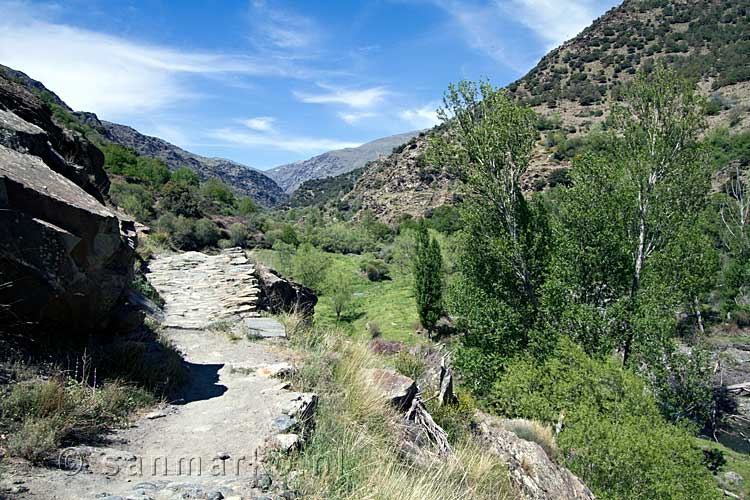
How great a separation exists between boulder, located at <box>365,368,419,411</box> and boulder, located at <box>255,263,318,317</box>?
3.66m

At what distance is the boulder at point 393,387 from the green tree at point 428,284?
77.5 ft

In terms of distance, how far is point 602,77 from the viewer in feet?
241

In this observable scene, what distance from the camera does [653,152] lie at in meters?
16.7

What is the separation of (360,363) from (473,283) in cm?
1347

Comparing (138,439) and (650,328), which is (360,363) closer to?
(138,439)

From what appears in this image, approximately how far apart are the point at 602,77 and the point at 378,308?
63.5m

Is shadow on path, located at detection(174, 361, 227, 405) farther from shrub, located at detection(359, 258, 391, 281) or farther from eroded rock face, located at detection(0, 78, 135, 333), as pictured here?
shrub, located at detection(359, 258, 391, 281)

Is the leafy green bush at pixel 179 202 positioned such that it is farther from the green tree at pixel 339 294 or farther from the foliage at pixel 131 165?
the foliage at pixel 131 165

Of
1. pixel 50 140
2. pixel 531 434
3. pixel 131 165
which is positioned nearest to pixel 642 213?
pixel 531 434

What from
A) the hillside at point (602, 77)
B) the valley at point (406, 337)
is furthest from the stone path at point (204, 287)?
the hillside at point (602, 77)

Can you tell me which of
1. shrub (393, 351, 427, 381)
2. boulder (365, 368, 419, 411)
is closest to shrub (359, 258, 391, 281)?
shrub (393, 351, 427, 381)

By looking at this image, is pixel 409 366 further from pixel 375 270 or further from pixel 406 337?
pixel 375 270

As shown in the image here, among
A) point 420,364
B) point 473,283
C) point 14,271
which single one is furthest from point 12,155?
point 473,283

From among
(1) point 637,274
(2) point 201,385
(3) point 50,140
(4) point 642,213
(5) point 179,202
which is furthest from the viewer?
(5) point 179,202
